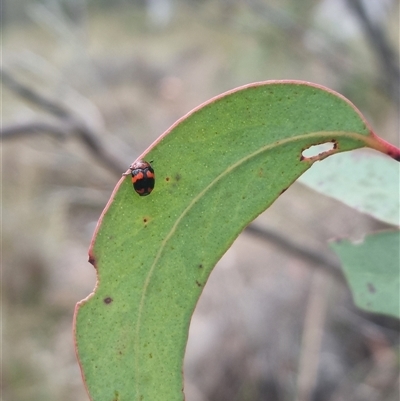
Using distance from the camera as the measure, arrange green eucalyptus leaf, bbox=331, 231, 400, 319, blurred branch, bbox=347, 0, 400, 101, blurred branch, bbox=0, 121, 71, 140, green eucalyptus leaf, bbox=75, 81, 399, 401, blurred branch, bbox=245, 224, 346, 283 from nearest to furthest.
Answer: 1. green eucalyptus leaf, bbox=75, 81, 399, 401
2. green eucalyptus leaf, bbox=331, 231, 400, 319
3. blurred branch, bbox=0, 121, 71, 140
4. blurred branch, bbox=245, 224, 346, 283
5. blurred branch, bbox=347, 0, 400, 101

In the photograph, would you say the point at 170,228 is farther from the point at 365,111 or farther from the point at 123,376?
the point at 365,111

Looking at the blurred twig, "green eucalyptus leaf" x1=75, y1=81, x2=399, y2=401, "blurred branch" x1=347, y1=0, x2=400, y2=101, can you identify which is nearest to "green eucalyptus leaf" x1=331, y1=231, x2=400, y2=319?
"green eucalyptus leaf" x1=75, y1=81, x2=399, y2=401

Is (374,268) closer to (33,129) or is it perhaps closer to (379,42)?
(33,129)

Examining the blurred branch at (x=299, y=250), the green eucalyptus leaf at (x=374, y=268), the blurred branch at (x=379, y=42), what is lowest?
the green eucalyptus leaf at (x=374, y=268)

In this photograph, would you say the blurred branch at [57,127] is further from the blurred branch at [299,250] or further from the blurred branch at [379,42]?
the blurred branch at [379,42]

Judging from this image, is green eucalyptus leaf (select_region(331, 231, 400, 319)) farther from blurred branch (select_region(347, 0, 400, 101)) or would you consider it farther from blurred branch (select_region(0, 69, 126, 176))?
blurred branch (select_region(347, 0, 400, 101))

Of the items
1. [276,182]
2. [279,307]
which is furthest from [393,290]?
[279,307]

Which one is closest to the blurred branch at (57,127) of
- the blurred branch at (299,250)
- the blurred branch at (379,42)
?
the blurred branch at (299,250)
